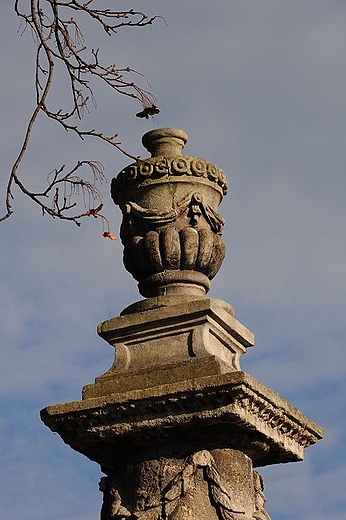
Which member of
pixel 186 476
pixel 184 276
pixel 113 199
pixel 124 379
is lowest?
pixel 186 476

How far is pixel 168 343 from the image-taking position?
9008mm

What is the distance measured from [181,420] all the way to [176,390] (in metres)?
0.19

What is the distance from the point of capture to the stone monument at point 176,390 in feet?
28.0

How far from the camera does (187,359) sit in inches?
346

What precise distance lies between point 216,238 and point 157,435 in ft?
4.81

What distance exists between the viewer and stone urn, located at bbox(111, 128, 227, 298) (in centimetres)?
923

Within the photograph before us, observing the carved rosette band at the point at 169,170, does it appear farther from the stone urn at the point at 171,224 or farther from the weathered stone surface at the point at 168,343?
the weathered stone surface at the point at 168,343

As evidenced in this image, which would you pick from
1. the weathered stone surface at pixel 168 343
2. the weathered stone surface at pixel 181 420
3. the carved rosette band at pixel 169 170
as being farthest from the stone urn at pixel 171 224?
the weathered stone surface at pixel 181 420

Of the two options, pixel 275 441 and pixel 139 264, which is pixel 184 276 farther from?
pixel 275 441

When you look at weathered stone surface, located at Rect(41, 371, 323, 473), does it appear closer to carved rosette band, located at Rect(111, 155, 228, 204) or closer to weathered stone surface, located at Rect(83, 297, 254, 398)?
weathered stone surface, located at Rect(83, 297, 254, 398)

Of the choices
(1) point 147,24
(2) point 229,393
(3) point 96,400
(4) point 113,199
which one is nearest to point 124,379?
(3) point 96,400

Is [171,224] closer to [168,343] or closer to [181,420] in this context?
[168,343]

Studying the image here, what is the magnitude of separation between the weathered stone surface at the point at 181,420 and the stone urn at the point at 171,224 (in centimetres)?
90

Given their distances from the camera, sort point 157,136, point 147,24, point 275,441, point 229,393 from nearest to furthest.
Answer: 1. point 147,24
2. point 229,393
3. point 275,441
4. point 157,136
